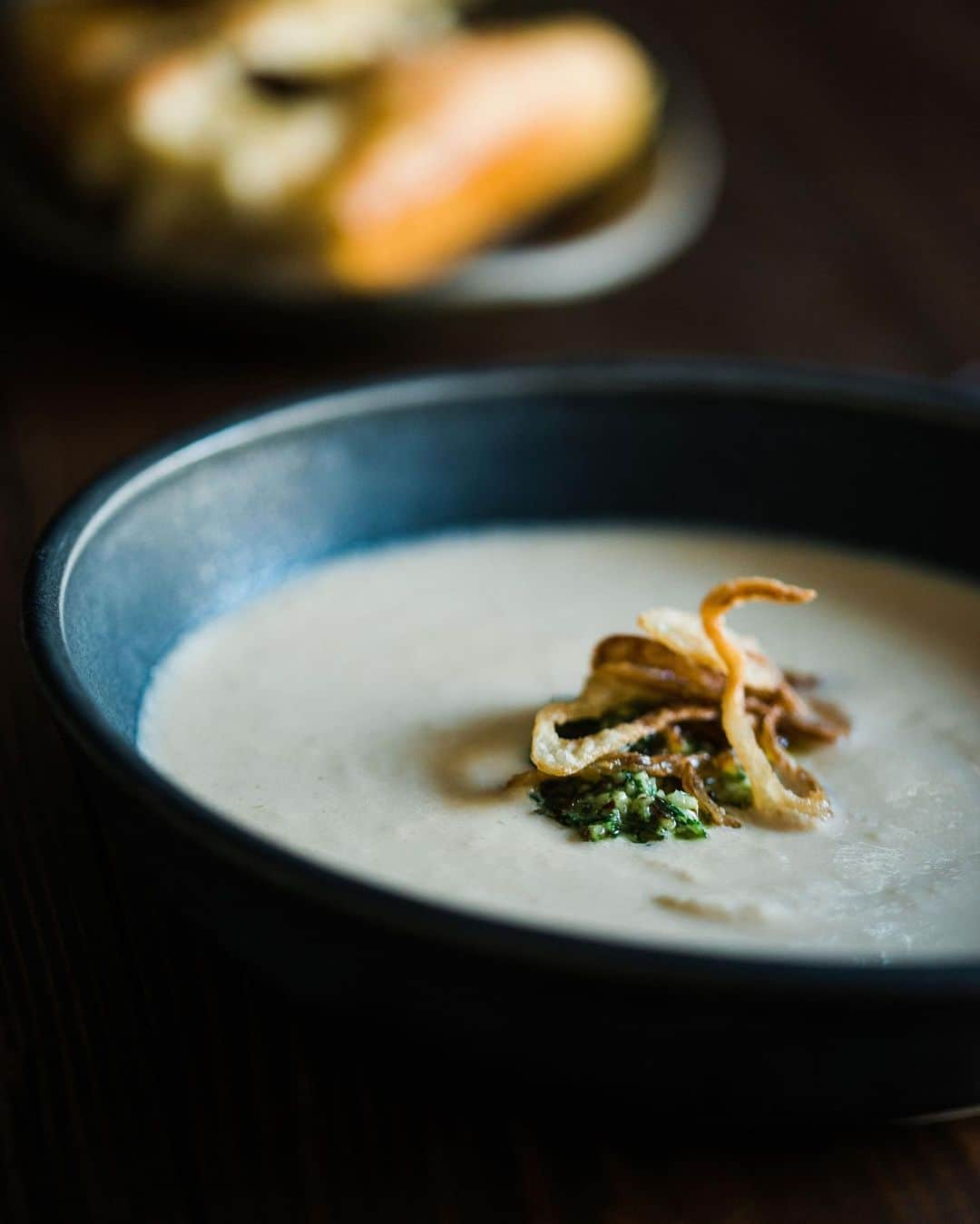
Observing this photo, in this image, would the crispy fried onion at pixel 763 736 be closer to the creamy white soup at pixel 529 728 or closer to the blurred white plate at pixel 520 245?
the creamy white soup at pixel 529 728

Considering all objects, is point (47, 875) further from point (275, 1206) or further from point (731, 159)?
point (731, 159)

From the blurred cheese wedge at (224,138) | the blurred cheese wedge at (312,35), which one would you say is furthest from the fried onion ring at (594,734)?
the blurred cheese wedge at (312,35)

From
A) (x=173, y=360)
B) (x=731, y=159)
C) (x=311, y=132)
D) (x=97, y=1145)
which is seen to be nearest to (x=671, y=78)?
(x=731, y=159)

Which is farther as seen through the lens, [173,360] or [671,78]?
[671,78]

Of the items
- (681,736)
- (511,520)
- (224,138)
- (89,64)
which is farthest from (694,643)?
(89,64)

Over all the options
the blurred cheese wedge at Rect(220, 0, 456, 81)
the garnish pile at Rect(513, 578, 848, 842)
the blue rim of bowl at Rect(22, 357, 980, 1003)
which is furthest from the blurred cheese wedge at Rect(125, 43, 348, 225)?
the garnish pile at Rect(513, 578, 848, 842)

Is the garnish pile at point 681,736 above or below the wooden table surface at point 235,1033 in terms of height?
above
